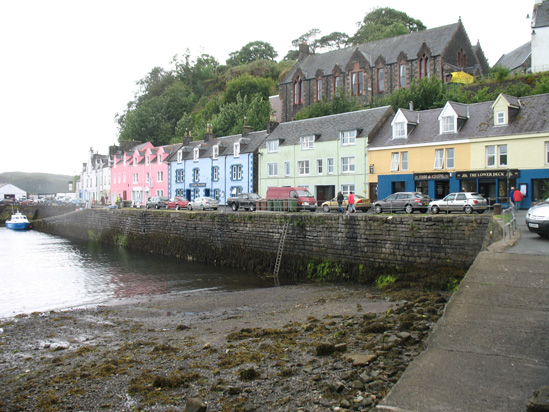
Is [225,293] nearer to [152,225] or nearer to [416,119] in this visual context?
[152,225]

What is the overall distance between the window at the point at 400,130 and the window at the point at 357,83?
21.9 meters

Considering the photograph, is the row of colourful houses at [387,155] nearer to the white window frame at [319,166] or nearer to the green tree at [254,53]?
the white window frame at [319,166]

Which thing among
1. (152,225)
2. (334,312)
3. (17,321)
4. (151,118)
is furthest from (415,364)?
(151,118)

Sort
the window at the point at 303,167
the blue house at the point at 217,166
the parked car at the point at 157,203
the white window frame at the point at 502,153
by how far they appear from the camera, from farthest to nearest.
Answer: the blue house at the point at 217,166
the parked car at the point at 157,203
the window at the point at 303,167
the white window frame at the point at 502,153

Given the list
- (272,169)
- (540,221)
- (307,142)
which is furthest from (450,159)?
(540,221)

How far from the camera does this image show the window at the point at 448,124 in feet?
109

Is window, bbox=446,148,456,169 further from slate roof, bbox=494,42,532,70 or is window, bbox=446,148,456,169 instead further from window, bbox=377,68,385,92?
slate roof, bbox=494,42,532,70

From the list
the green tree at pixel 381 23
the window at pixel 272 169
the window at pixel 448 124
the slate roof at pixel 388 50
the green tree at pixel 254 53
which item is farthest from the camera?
the green tree at pixel 254 53

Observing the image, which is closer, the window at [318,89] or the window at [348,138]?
the window at [348,138]

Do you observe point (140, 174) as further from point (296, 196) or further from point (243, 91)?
point (296, 196)

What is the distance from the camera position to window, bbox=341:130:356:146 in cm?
3834

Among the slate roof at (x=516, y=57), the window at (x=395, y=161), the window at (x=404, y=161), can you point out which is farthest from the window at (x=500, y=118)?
the slate roof at (x=516, y=57)

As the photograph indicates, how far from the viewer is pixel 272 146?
44.9m

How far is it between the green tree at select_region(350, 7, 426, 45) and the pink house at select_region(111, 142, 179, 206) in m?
42.7
